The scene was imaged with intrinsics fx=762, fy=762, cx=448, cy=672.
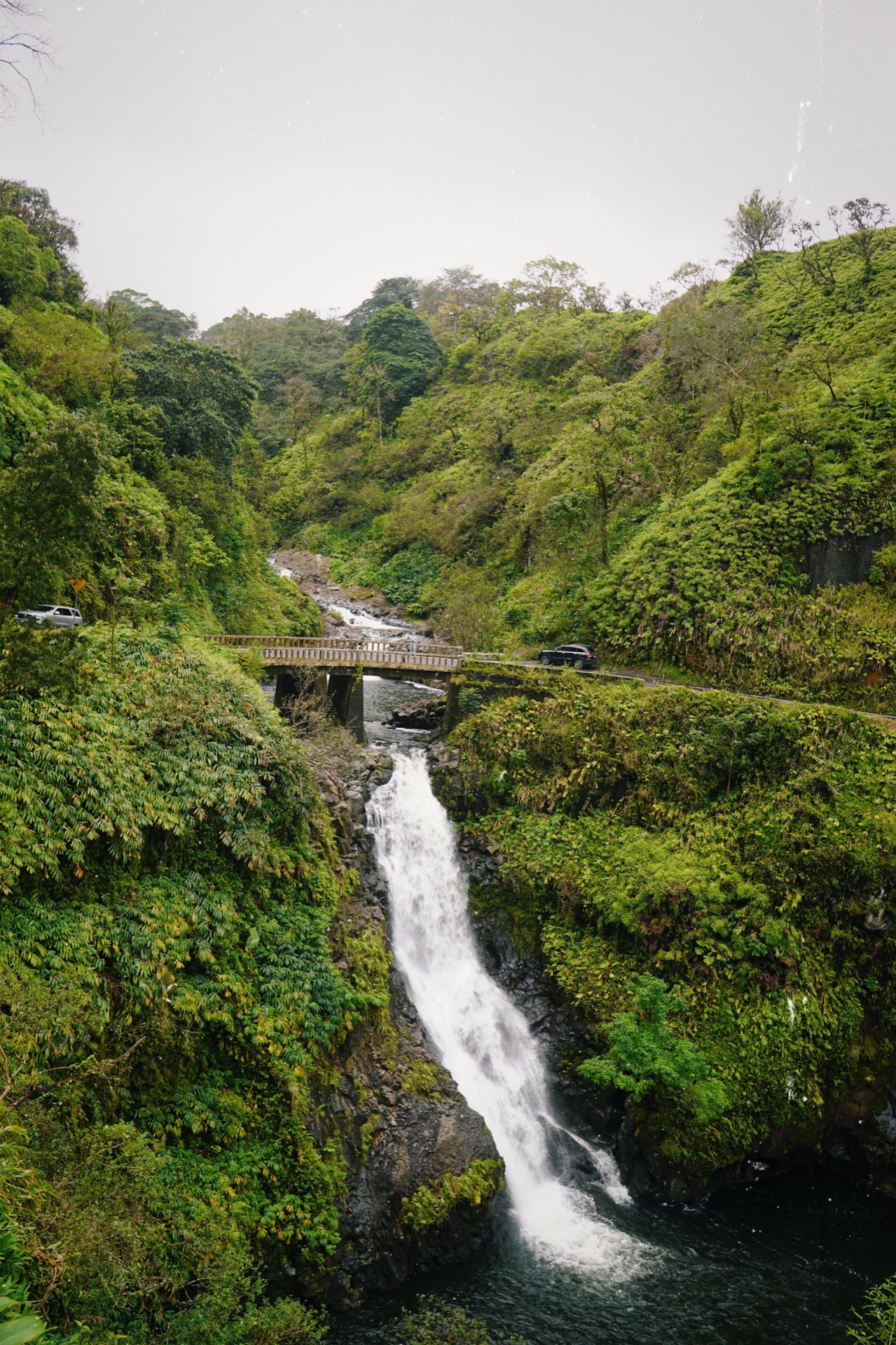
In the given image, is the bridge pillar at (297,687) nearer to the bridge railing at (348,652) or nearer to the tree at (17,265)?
the bridge railing at (348,652)

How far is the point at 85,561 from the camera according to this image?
2181 cm

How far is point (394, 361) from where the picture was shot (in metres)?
61.6

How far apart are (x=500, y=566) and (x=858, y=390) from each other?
1858cm

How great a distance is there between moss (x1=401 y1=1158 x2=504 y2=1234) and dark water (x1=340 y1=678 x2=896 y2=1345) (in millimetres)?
989

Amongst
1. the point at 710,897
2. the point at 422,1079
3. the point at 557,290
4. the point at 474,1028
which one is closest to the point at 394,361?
the point at 557,290

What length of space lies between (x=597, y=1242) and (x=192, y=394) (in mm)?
32396

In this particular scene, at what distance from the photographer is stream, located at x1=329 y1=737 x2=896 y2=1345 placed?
1327 cm

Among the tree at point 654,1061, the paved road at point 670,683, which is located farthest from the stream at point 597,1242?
the paved road at point 670,683

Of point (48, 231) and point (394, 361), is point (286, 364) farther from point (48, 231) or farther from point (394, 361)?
point (48, 231)

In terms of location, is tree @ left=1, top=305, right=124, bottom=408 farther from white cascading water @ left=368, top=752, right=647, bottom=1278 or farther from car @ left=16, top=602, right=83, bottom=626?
white cascading water @ left=368, top=752, right=647, bottom=1278

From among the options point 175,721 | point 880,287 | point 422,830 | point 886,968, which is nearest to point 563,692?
point 422,830

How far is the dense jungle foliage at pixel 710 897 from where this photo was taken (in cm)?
1688

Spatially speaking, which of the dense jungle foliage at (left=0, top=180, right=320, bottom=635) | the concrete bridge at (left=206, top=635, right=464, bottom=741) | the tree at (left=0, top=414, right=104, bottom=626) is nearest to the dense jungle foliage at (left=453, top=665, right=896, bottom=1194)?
the concrete bridge at (left=206, top=635, right=464, bottom=741)

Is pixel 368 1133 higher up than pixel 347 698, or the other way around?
pixel 347 698
